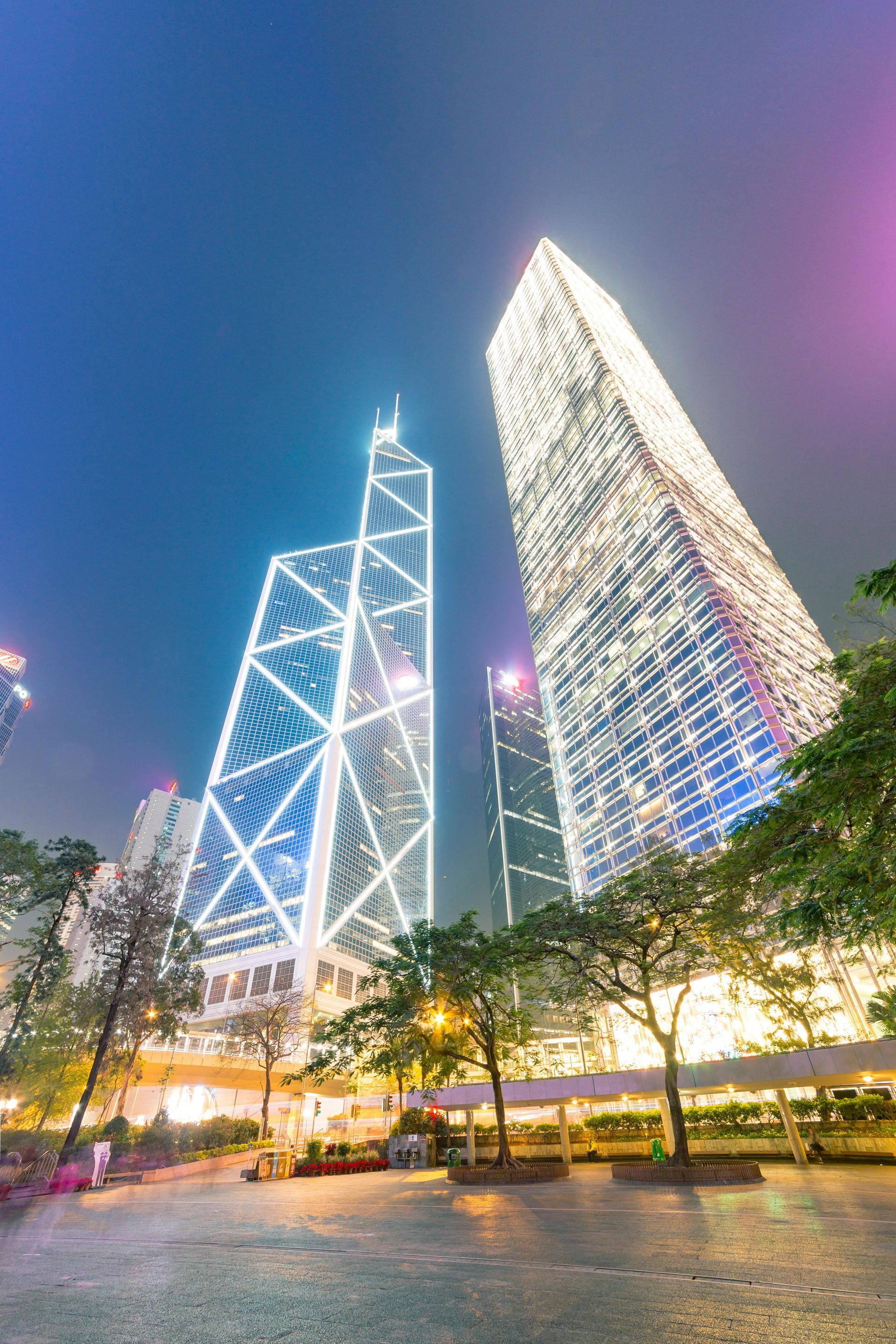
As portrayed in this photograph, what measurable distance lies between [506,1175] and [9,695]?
6983 inches

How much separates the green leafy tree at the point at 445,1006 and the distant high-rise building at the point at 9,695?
16368cm

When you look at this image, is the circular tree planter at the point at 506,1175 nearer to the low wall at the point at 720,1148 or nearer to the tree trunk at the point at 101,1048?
the low wall at the point at 720,1148

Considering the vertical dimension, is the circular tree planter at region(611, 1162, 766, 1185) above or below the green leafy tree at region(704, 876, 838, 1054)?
below

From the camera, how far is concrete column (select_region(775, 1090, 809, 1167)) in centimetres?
2189

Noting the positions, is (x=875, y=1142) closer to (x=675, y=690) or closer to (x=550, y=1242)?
(x=550, y=1242)

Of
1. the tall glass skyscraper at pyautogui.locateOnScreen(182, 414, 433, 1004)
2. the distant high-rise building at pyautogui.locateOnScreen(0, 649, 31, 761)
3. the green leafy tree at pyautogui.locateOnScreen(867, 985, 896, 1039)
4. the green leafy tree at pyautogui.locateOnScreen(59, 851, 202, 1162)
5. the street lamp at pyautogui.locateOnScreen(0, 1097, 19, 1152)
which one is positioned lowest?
the street lamp at pyautogui.locateOnScreen(0, 1097, 19, 1152)

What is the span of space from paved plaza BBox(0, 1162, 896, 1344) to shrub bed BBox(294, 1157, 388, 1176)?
17.2 m

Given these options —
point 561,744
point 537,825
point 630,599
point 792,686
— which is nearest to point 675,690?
point 792,686

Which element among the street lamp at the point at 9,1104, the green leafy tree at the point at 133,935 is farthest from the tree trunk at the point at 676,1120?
the street lamp at the point at 9,1104

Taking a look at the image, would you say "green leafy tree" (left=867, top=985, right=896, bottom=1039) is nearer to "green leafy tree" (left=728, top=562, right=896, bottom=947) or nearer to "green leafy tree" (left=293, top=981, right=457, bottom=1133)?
"green leafy tree" (left=293, top=981, right=457, bottom=1133)

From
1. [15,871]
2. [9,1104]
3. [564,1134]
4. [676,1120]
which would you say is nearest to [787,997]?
[564,1134]

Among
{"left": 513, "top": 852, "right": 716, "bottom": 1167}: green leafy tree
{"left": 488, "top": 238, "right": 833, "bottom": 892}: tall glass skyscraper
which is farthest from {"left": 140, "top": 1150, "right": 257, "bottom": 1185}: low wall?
{"left": 488, "top": 238, "right": 833, "bottom": 892}: tall glass skyscraper

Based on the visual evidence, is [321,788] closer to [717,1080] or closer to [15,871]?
[15,871]

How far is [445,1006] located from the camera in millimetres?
24281
